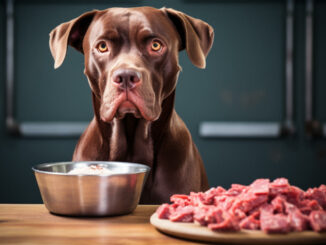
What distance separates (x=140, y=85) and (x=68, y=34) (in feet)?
1.33

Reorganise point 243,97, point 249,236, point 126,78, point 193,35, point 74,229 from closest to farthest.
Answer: point 249,236 < point 74,229 < point 126,78 < point 193,35 < point 243,97

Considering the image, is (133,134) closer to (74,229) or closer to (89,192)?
(89,192)

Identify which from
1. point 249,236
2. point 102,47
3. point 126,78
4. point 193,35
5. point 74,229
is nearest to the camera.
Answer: point 249,236

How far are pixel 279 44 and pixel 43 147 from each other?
80.7 inches

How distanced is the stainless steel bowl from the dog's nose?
1.34ft

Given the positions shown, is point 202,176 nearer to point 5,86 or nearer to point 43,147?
point 43,147

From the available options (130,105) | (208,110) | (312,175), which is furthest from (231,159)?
(130,105)

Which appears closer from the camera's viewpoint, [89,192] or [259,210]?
[259,210]

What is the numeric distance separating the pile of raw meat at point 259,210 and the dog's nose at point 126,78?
19.9 inches

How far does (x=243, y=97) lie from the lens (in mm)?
3580

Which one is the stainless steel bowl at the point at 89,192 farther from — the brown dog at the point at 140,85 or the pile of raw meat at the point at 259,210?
the brown dog at the point at 140,85

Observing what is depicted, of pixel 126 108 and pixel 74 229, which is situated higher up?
pixel 126 108

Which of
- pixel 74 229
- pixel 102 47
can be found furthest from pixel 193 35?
pixel 74 229

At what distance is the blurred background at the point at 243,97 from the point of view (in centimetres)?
353
